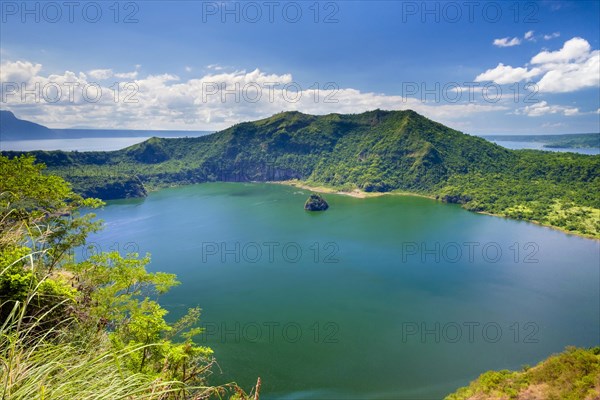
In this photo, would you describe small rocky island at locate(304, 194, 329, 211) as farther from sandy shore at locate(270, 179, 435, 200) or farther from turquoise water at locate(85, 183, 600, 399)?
sandy shore at locate(270, 179, 435, 200)

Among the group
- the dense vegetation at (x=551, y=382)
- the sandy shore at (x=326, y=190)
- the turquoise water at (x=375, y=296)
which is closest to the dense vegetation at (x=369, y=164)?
the sandy shore at (x=326, y=190)

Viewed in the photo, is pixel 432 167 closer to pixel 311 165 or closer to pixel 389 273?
pixel 311 165

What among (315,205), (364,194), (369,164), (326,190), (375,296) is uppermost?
(369,164)

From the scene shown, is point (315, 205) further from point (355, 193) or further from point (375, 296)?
point (375, 296)

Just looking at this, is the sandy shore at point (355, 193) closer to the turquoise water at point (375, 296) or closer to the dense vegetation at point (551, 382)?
the turquoise water at point (375, 296)

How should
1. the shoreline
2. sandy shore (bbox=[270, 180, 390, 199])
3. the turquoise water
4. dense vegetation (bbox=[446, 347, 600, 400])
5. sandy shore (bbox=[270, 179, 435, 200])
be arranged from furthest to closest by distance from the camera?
sandy shore (bbox=[270, 180, 390, 199]) < sandy shore (bbox=[270, 179, 435, 200]) < the shoreline < the turquoise water < dense vegetation (bbox=[446, 347, 600, 400])

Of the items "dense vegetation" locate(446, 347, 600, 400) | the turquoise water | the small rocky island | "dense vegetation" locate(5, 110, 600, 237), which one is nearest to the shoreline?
"dense vegetation" locate(5, 110, 600, 237)

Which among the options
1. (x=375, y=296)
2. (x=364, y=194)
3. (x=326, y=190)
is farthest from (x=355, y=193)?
(x=375, y=296)
